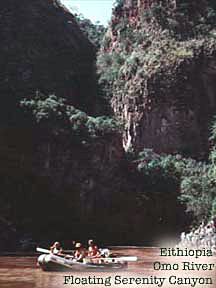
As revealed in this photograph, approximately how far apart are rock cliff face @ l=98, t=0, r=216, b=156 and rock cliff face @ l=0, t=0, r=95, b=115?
165 inches

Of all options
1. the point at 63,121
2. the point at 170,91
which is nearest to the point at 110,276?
the point at 63,121

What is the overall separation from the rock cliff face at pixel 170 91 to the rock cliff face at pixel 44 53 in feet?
13.7

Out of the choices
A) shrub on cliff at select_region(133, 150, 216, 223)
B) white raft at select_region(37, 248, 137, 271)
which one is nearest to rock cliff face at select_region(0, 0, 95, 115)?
shrub on cliff at select_region(133, 150, 216, 223)

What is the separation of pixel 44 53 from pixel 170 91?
13.2m

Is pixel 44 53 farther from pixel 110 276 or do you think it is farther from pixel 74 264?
pixel 110 276

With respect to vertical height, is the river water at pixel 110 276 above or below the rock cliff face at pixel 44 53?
below

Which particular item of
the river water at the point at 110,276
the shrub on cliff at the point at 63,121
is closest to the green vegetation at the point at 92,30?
the shrub on cliff at the point at 63,121

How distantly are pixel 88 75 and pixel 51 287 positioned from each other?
4112 cm

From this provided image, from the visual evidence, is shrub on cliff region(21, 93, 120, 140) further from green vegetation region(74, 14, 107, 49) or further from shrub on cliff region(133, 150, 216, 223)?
green vegetation region(74, 14, 107, 49)

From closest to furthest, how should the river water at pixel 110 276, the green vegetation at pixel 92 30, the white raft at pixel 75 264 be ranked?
the river water at pixel 110 276, the white raft at pixel 75 264, the green vegetation at pixel 92 30

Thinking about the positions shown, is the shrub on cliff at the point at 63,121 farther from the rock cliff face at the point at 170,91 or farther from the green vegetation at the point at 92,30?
the green vegetation at the point at 92,30

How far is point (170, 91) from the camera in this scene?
169ft

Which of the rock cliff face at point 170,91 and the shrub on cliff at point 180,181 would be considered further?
the rock cliff face at point 170,91

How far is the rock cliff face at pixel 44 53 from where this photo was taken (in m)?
52.8
